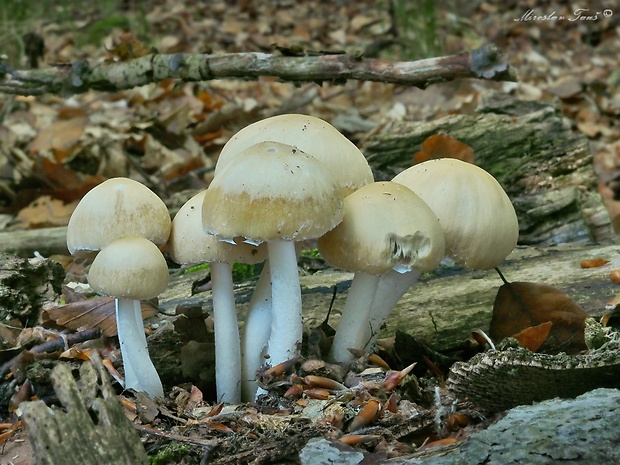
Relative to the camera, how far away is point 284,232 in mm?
2258

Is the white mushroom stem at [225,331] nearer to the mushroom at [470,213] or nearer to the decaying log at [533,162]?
the mushroom at [470,213]

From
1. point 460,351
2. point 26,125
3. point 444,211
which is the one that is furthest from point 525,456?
point 26,125

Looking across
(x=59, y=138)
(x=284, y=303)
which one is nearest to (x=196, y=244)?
(x=284, y=303)

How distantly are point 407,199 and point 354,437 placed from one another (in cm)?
83

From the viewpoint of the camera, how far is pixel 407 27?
847 centimetres

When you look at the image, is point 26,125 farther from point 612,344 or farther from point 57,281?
point 612,344

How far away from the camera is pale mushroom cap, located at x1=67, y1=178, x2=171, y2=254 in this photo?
8.29 feet

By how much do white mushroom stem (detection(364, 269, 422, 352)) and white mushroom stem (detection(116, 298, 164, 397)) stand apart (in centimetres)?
89

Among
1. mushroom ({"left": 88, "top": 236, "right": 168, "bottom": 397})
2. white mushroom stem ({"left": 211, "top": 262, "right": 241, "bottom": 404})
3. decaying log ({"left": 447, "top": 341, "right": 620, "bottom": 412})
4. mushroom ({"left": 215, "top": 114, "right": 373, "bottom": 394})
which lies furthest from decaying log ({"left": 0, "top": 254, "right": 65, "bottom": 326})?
decaying log ({"left": 447, "top": 341, "right": 620, "bottom": 412})

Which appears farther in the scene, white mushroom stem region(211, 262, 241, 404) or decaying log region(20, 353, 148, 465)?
white mushroom stem region(211, 262, 241, 404)
